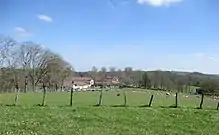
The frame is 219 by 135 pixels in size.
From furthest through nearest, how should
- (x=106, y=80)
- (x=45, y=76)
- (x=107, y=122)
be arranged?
(x=106, y=80) → (x=45, y=76) → (x=107, y=122)

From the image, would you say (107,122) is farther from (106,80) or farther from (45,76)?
(106,80)

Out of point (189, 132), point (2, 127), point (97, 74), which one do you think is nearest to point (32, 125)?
point (2, 127)

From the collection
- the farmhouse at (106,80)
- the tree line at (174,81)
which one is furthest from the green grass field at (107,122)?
the farmhouse at (106,80)

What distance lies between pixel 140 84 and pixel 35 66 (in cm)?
3839

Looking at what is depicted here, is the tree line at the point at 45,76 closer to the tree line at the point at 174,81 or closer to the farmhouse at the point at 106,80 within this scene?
the tree line at the point at 174,81

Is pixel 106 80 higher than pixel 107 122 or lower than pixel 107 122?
higher

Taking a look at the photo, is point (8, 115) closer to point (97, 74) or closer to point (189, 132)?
point (189, 132)

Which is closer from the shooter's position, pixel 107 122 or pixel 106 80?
pixel 107 122

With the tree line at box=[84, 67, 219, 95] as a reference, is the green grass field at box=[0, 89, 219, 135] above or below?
below

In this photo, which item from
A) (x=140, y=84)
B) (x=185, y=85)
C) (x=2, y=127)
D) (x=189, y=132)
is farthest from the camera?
(x=140, y=84)

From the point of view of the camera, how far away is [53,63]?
10606cm

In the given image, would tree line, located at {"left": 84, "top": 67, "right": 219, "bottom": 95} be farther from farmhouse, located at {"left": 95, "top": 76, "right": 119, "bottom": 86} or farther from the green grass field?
the green grass field

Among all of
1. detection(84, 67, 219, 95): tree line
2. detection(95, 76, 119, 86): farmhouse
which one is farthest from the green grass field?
detection(95, 76, 119, 86): farmhouse

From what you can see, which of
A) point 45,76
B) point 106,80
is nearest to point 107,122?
point 45,76
